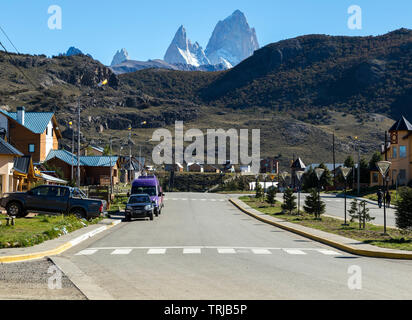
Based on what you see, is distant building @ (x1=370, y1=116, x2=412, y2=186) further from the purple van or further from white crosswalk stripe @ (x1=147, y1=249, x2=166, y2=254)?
white crosswalk stripe @ (x1=147, y1=249, x2=166, y2=254)

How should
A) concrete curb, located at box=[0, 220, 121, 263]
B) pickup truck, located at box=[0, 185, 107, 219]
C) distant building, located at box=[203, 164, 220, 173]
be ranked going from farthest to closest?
distant building, located at box=[203, 164, 220, 173] → pickup truck, located at box=[0, 185, 107, 219] → concrete curb, located at box=[0, 220, 121, 263]

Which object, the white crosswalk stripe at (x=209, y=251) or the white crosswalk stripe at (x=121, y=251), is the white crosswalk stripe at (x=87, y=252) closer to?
the white crosswalk stripe at (x=209, y=251)

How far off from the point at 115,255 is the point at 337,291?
25.3ft

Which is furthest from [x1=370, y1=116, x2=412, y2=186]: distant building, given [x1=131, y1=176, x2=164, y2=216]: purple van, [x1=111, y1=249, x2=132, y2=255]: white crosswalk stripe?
[x1=111, y1=249, x2=132, y2=255]: white crosswalk stripe

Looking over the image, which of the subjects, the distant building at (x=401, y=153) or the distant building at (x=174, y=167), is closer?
the distant building at (x=401, y=153)

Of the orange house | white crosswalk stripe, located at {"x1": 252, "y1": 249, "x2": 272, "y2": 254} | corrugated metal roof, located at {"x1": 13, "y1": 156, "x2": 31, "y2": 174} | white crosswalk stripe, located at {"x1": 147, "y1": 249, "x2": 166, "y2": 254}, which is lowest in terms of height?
white crosswalk stripe, located at {"x1": 252, "y1": 249, "x2": 272, "y2": 254}

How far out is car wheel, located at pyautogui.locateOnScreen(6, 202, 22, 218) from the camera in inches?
1062

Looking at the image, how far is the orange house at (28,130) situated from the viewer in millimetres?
64438

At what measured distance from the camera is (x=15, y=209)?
2716 cm

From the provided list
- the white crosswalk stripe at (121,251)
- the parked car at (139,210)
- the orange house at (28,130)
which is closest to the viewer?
the white crosswalk stripe at (121,251)

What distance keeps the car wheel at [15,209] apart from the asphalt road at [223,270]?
27.0 feet

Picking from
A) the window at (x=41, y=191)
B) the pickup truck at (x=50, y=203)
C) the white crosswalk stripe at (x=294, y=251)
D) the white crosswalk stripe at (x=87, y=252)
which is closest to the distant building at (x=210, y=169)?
the pickup truck at (x=50, y=203)

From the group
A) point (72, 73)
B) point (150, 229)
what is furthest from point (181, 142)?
point (150, 229)

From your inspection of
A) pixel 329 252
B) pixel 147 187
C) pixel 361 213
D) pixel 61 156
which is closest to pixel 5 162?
pixel 147 187
